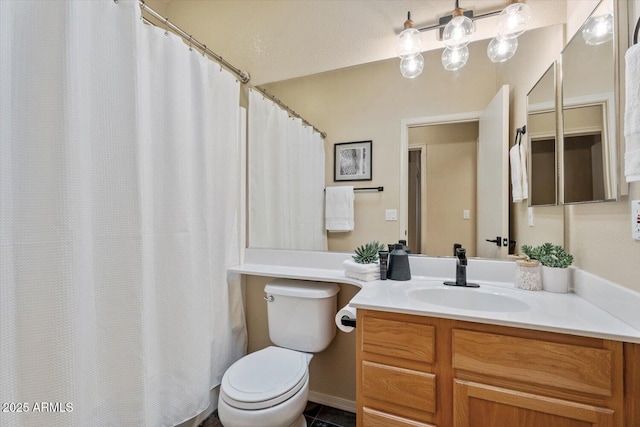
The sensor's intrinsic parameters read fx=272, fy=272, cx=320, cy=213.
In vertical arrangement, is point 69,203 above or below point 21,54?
below

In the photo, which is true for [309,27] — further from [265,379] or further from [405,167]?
[265,379]

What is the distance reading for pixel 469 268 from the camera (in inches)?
54.2

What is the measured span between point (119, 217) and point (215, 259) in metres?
0.58

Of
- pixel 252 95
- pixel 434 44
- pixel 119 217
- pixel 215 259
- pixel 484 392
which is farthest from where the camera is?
pixel 252 95

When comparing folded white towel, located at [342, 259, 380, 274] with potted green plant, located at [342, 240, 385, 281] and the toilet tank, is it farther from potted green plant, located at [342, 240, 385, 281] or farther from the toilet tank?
the toilet tank

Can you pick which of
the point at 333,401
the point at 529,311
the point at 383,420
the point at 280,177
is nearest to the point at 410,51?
the point at 280,177

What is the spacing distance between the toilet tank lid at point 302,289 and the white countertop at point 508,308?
7cm

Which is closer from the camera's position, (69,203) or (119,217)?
(69,203)

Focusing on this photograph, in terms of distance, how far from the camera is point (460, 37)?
1360 millimetres

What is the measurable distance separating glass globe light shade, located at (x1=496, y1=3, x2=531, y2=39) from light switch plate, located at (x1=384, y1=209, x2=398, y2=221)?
3.25ft

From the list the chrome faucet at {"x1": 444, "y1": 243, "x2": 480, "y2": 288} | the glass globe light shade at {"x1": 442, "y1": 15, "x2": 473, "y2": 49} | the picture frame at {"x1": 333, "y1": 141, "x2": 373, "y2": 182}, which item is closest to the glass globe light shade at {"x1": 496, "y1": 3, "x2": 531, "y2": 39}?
the glass globe light shade at {"x1": 442, "y1": 15, "x2": 473, "y2": 49}

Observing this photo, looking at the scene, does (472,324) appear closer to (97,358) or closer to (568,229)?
(568,229)

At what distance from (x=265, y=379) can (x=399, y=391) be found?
60 centimetres

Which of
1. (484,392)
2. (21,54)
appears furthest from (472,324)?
(21,54)
